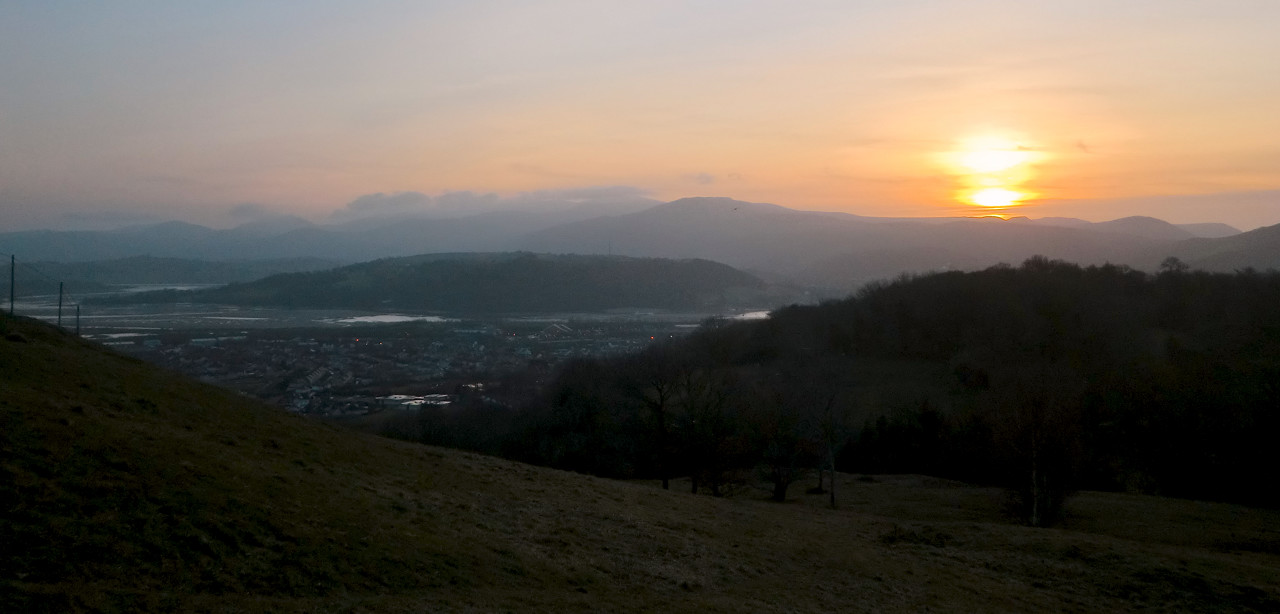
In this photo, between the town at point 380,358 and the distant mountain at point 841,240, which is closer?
the town at point 380,358

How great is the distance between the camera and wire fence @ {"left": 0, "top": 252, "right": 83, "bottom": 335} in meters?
34.3

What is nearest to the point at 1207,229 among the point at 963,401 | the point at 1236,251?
the point at 1236,251

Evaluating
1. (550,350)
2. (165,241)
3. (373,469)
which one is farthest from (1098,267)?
(165,241)

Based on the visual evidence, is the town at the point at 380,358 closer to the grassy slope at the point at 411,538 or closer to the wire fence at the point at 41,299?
the wire fence at the point at 41,299

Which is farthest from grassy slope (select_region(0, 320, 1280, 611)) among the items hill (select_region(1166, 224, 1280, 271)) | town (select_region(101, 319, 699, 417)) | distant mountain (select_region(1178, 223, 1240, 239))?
distant mountain (select_region(1178, 223, 1240, 239))

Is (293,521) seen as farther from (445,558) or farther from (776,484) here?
(776,484)

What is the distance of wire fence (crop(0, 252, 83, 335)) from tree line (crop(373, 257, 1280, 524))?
17.1 meters

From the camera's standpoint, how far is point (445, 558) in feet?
36.1

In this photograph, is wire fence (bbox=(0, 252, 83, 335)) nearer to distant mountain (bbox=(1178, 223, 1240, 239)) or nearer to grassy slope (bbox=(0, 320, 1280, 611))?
grassy slope (bbox=(0, 320, 1280, 611))

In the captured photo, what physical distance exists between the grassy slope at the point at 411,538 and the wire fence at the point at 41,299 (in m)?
19.0

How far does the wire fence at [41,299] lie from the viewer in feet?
113

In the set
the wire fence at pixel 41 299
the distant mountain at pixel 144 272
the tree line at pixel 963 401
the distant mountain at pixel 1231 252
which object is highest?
the distant mountain at pixel 1231 252

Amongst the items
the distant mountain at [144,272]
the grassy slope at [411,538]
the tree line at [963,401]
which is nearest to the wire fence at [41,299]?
the distant mountain at [144,272]

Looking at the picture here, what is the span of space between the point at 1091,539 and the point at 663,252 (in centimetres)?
8478
